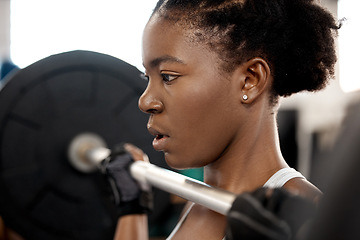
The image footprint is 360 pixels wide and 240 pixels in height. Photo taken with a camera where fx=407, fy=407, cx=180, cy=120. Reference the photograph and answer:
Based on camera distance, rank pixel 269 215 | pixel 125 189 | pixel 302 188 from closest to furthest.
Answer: pixel 269 215, pixel 302 188, pixel 125 189

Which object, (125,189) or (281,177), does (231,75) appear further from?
(125,189)

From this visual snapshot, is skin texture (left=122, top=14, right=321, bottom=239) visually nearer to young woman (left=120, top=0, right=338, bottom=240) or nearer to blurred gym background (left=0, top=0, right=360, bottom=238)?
young woman (left=120, top=0, right=338, bottom=240)

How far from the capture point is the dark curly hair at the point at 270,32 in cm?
67

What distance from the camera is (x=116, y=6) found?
3.22m

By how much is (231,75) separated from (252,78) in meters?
0.04

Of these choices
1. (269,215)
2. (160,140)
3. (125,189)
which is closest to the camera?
(269,215)

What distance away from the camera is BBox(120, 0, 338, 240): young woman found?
0.67m

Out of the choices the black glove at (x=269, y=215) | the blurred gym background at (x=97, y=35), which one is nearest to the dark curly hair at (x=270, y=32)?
the black glove at (x=269, y=215)

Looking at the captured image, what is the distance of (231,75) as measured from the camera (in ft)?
2.22

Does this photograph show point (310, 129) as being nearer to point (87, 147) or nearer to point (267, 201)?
point (87, 147)

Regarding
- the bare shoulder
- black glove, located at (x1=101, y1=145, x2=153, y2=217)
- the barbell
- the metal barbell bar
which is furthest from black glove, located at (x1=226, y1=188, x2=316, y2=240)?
the barbell

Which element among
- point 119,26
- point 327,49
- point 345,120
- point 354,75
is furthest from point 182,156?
point 354,75

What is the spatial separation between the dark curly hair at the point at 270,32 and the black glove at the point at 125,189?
0.51 metres

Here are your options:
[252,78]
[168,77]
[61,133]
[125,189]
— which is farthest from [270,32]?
[61,133]
